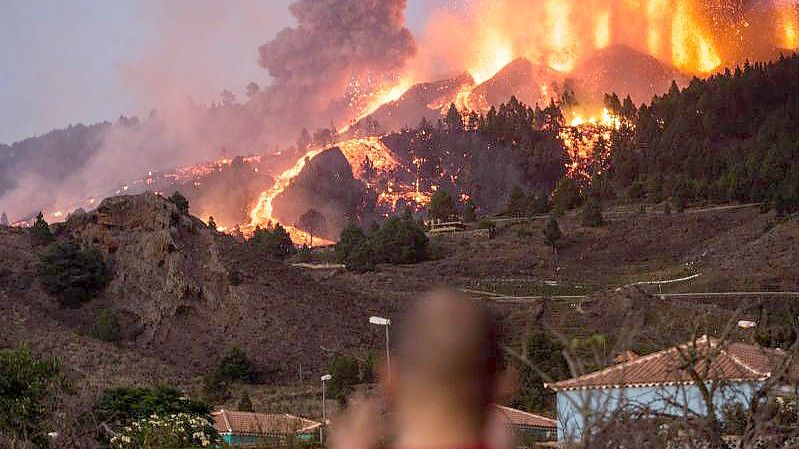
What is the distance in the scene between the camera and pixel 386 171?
127 metres

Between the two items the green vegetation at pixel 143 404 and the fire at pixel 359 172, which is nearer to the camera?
the green vegetation at pixel 143 404

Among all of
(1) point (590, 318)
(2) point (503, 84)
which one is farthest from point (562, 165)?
(1) point (590, 318)

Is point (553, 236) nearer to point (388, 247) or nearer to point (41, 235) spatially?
point (388, 247)

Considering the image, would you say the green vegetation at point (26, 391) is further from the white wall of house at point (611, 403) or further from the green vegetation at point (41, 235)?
the green vegetation at point (41, 235)

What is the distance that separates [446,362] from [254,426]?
22.3m

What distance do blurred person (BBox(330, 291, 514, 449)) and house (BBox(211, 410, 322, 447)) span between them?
1960 centimetres

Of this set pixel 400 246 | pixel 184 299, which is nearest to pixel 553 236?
pixel 400 246

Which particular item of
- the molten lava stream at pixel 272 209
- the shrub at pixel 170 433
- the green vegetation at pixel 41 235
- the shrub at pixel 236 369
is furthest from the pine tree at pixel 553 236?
the shrub at pixel 170 433

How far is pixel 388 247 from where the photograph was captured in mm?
66562

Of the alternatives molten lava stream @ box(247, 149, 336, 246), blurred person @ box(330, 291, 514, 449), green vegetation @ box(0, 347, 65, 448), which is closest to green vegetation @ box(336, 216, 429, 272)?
molten lava stream @ box(247, 149, 336, 246)

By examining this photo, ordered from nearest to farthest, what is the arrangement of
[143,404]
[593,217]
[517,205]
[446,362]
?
[446,362] → [143,404] → [593,217] → [517,205]

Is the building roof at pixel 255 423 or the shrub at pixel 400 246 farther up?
the shrub at pixel 400 246

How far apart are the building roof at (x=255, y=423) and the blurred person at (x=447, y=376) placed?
20663 millimetres

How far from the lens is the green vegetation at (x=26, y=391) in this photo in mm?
15086
